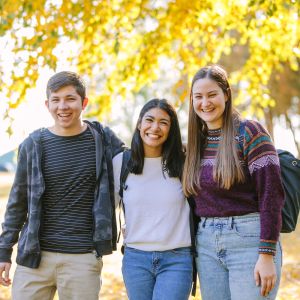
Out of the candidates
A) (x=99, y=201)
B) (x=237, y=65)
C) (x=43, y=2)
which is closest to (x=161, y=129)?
(x=99, y=201)

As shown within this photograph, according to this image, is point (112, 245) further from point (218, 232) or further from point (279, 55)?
point (279, 55)

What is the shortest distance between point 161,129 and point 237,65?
52.7ft

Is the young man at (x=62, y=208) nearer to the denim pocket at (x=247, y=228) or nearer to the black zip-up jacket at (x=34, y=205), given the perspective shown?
the black zip-up jacket at (x=34, y=205)

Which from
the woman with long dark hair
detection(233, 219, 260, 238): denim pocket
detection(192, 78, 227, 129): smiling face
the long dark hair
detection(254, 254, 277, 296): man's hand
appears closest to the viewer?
detection(254, 254, 277, 296): man's hand

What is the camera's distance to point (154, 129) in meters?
3.63

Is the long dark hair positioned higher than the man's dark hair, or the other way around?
the man's dark hair

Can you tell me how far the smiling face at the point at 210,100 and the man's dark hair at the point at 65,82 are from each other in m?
0.76

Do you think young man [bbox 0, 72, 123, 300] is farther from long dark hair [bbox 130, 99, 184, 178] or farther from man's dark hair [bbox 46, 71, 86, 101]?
long dark hair [bbox 130, 99, 184, 178]

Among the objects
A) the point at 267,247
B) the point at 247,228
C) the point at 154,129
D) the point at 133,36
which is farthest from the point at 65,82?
the point at 133,36

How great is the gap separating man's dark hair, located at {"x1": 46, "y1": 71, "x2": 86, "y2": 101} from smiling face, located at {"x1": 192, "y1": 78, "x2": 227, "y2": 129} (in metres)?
0.76

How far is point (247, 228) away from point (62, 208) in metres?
1.15

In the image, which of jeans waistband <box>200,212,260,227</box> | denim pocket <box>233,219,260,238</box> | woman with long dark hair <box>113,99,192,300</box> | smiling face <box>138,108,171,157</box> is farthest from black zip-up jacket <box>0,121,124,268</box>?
denim pocket <box>233,219,260,238</box>

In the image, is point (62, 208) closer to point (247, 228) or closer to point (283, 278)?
point (247, 228)

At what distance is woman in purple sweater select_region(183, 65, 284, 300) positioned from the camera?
121 inches
